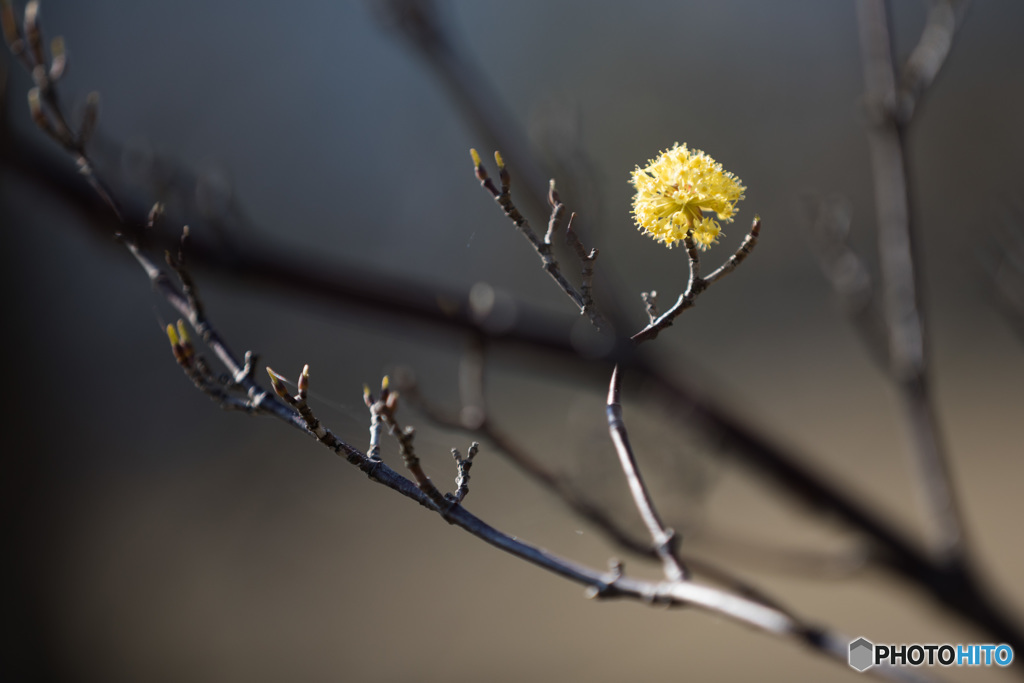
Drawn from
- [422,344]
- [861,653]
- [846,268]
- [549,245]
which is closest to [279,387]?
[549,245]

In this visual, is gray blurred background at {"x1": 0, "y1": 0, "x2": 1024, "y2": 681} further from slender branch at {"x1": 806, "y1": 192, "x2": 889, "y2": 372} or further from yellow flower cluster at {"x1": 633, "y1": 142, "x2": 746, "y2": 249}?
yellow flower cluster at {"x1": 633, "y1": 142, "x2": 746, "y2": 249}

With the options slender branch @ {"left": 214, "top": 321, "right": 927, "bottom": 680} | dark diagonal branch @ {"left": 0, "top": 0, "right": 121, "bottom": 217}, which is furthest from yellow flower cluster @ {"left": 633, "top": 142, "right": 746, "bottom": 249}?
dark diagonal branch @ {"left": 0, "top": 0, "right": 121, "bottom": 217}

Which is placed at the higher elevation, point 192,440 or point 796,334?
point 796,334

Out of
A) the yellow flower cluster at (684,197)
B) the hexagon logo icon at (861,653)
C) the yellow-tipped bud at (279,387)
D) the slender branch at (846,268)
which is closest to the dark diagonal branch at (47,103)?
the yellow-tipped bud at (279,387)

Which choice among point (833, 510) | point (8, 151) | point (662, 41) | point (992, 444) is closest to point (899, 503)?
point (992, 444)

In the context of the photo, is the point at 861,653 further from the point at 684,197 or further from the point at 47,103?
the point at 47,103

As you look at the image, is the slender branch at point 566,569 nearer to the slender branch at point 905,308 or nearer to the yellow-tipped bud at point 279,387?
the yellow-tipped bud at point 279,387

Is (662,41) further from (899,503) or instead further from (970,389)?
(899,503)
